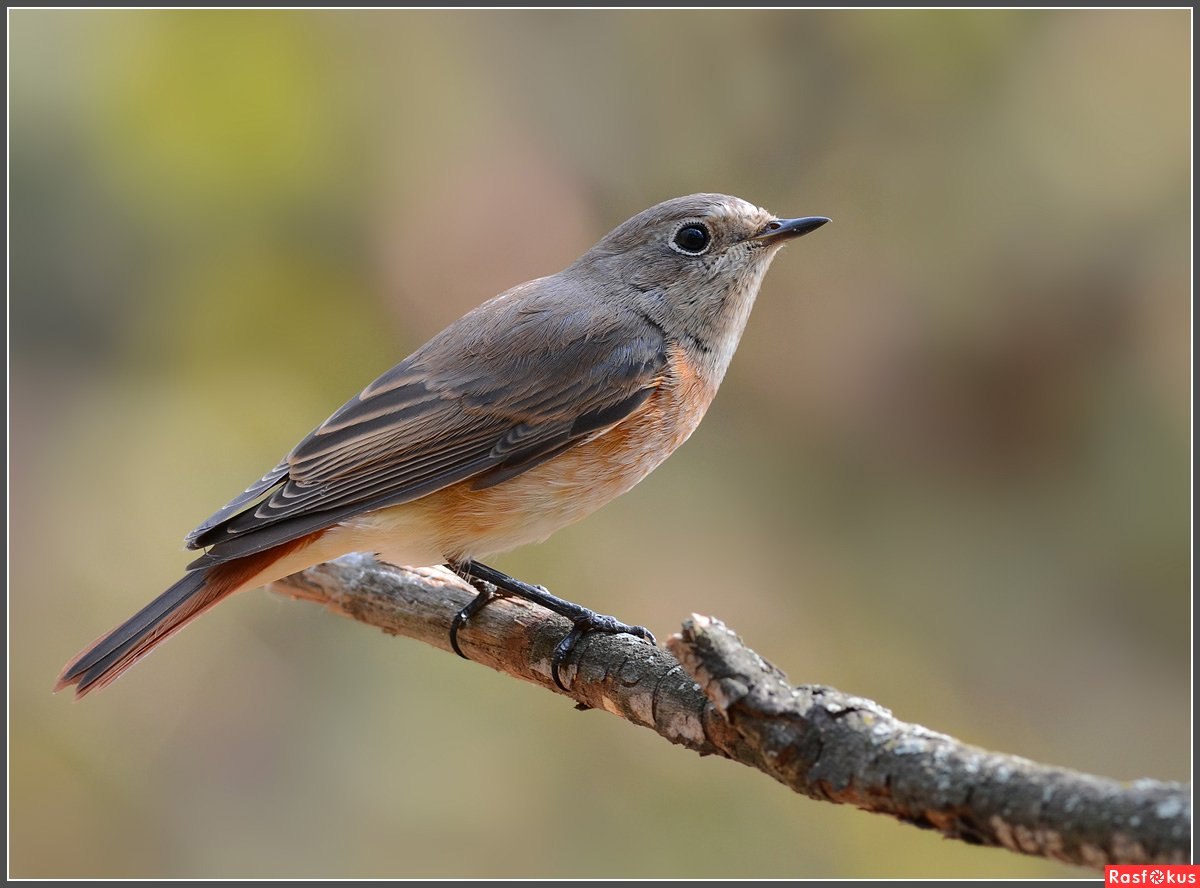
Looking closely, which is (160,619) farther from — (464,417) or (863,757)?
(863,757)

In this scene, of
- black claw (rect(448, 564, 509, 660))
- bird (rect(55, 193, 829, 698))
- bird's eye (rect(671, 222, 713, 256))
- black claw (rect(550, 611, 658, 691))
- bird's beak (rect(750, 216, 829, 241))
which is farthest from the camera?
bird's eye (rect(671, 222, 713, 256))

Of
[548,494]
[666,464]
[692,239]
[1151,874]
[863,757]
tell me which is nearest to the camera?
[1151,874]

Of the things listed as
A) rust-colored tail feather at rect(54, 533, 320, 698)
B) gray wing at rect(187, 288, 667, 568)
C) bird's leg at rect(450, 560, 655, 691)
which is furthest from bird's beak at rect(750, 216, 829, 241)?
rust-colored tail feather at rect(54, 533, 320, 698)

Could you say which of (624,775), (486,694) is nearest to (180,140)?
(486,694)

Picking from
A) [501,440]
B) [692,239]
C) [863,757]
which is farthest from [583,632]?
[692,239]

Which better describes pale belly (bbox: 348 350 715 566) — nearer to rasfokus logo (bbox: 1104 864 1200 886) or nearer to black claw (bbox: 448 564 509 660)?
black claw (bbox: 448 564 509 660)

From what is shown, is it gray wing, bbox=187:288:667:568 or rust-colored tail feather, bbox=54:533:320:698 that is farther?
gray wing, bbox=187:288:667:568
